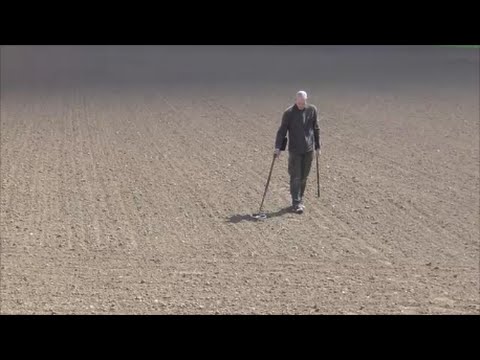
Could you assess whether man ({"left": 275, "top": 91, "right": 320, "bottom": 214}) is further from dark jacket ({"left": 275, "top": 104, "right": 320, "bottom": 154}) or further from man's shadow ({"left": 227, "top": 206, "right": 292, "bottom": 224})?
man's shadow ({"left": 227, "top": 206, "right": 292, "bottom": 224})

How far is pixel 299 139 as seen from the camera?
1249 cm

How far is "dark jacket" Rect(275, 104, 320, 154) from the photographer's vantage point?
12469mm

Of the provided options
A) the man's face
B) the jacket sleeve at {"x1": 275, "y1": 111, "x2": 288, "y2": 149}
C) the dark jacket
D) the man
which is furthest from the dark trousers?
the man's face

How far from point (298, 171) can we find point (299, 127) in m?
0.73

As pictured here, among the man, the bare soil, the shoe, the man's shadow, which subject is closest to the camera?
the bare soil

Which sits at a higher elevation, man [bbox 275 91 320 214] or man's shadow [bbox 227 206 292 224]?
man [bbox 275 91 320 214]

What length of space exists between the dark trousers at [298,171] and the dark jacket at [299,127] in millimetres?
123

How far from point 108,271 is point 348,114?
44.8ft

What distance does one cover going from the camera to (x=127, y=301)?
8.91m

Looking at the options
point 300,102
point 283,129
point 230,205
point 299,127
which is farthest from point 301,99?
point 230,205

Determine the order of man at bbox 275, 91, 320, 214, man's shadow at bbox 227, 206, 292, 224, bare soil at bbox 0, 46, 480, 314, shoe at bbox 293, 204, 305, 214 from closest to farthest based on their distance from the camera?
bare soil at bbox 0, 46, 480, 314, man's shadow at bbox 227, 206, 292, 224, man at bbox 275, 91, 320, 214, shoe at bbox 293, 204, 305, 214

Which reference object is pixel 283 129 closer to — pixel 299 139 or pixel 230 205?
pixel 299 139

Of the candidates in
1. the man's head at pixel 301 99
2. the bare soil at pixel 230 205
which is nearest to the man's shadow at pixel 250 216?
the bare soil at pixel 230 205

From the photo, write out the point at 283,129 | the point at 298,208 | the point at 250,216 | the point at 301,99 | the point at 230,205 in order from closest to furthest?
the point at 301,99 < the point at 250,216 < the point at 283,129 < the point at 298,208 < the point at 230,205
